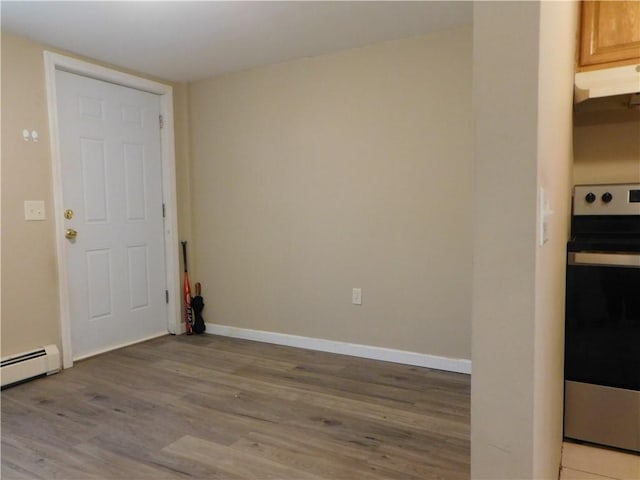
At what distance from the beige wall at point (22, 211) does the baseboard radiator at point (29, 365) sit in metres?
0.06

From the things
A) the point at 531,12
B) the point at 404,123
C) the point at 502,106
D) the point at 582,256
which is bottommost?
the point at 582,256

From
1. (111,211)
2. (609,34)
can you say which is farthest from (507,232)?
(111,211)

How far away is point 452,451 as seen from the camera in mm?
1970

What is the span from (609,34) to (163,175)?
3332 millimetres

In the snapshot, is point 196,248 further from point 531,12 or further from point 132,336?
point 531,12

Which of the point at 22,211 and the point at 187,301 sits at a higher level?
the point at 22,211

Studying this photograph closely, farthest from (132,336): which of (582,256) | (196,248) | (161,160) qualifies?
(582,256)

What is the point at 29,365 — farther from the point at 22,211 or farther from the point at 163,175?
the point at 163,175

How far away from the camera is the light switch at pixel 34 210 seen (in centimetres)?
291

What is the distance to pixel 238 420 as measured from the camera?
2307mm

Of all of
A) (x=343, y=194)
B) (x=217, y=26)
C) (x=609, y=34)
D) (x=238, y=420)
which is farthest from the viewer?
(x=343, y=194)

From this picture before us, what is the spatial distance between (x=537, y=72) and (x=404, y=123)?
2.30 meters

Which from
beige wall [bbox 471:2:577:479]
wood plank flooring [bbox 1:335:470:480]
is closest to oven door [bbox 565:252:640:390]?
wood plank flooring [bbox 1:335:470:480]

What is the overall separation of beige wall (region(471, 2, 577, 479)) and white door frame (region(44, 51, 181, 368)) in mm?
3102
